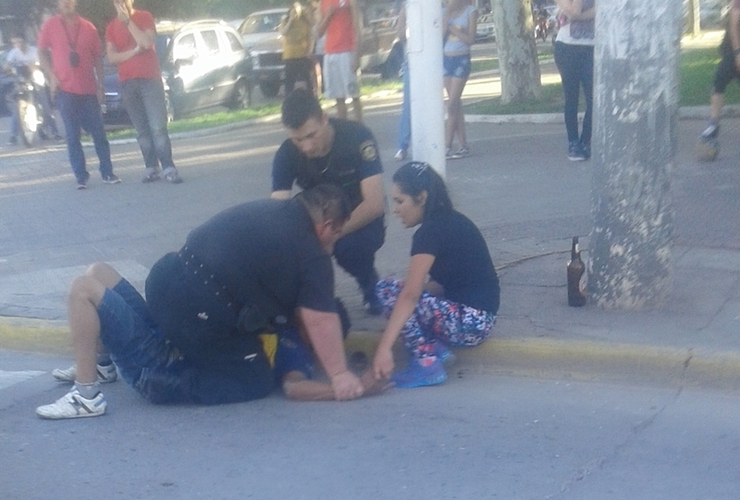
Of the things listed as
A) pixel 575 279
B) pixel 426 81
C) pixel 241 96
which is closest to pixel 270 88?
pixel 241 96

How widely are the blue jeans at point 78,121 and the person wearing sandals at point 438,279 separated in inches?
237

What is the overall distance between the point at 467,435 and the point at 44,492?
1834mm

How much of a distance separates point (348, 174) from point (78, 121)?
218 inches

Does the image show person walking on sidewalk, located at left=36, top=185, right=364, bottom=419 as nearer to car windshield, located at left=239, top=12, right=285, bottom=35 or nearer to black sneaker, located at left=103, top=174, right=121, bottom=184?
black sneaker, located at left=103, top=174, right=121, bottom=184

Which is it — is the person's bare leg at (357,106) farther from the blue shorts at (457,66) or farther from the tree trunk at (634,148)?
the tree trunk at (634,148)

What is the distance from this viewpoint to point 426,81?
625 centimetres

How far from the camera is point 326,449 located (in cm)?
456

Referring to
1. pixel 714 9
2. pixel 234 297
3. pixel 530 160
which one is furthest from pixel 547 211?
pixel 714 9

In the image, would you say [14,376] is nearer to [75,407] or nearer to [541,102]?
[75,407]

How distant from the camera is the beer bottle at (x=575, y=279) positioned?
5789mm

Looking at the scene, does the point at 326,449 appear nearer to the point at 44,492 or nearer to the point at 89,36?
the point at 44,492

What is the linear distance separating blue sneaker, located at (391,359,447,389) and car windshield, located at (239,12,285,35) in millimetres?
20564

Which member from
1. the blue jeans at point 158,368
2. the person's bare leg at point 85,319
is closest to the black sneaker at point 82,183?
the blue jeans at point 158,368

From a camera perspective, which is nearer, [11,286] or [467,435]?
[467,435]
